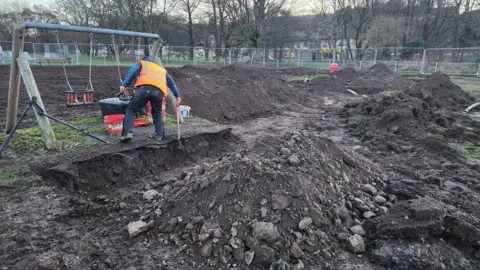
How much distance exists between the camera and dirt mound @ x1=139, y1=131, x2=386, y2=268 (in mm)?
3177

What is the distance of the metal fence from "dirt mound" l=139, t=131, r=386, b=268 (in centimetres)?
2091

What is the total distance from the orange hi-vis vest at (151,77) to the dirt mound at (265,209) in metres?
2.31

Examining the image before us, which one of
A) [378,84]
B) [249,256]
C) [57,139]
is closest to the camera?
[249,256]

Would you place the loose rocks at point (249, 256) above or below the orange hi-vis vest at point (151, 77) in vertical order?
below

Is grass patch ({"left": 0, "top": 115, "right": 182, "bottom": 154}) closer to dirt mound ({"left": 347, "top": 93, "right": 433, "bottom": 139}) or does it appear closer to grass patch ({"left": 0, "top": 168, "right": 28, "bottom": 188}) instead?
grass patch ({"left": 0, "top": 168, "right": 28, "bottom": 188})

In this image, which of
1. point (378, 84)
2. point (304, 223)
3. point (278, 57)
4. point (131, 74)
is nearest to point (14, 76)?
point (131, 74)

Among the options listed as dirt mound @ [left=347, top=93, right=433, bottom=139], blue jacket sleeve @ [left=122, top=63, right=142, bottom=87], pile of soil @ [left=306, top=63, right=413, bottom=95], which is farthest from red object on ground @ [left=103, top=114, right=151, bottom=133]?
pile of soil @ [left=306, top=63, right=413, bottom=95]

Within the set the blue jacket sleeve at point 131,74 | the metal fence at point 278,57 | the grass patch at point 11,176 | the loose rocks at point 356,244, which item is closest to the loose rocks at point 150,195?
the grass patch at point 11,176

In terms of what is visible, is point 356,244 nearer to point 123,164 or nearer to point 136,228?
point 136,228

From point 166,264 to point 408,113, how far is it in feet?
25.1

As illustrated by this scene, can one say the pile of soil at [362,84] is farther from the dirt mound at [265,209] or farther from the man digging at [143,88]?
the dirt mound at [265,209]

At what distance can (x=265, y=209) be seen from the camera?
3.45 m

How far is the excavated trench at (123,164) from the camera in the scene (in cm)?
457

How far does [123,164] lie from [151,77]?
1.71 meters
